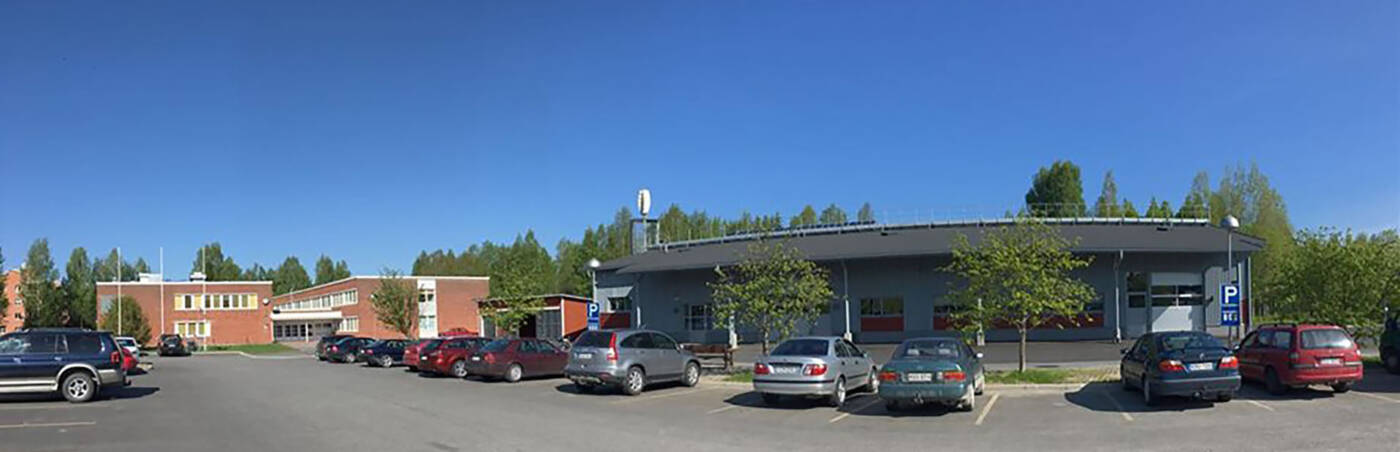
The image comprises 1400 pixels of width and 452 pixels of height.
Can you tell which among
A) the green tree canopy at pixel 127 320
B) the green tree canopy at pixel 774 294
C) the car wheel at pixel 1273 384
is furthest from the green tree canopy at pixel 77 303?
the car wheel at pixel 1273 384

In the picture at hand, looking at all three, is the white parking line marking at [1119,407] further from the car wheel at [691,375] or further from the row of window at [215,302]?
the row of window at [215,302]

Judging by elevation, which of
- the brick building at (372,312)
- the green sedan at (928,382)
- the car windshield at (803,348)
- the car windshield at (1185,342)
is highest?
the car windshield at (1185,342)

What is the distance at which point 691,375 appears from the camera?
2225 centimetres

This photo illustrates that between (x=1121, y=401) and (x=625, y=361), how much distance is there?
1008 cm

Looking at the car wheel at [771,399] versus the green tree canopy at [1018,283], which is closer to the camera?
the car wheel at [771,399]

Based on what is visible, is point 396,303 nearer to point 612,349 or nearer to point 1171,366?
point 612,349

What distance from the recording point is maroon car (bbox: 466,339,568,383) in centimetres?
2527

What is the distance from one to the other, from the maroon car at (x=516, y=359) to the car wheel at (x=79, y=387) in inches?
361

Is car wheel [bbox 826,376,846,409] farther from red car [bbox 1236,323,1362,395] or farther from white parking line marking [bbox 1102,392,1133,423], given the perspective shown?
red car [bbox 1236,323,1362,395]

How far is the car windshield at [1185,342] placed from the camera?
1571 cm

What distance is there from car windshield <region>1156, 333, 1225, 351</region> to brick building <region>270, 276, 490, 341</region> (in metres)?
60.0

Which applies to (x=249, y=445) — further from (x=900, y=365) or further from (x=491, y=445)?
(x=900, y=365)

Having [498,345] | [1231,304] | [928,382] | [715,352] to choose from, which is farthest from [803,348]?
[1231,304]

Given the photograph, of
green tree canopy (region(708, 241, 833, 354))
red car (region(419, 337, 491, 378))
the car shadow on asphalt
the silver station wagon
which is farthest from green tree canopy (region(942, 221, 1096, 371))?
red car (region(419, 337, 491, 378))
